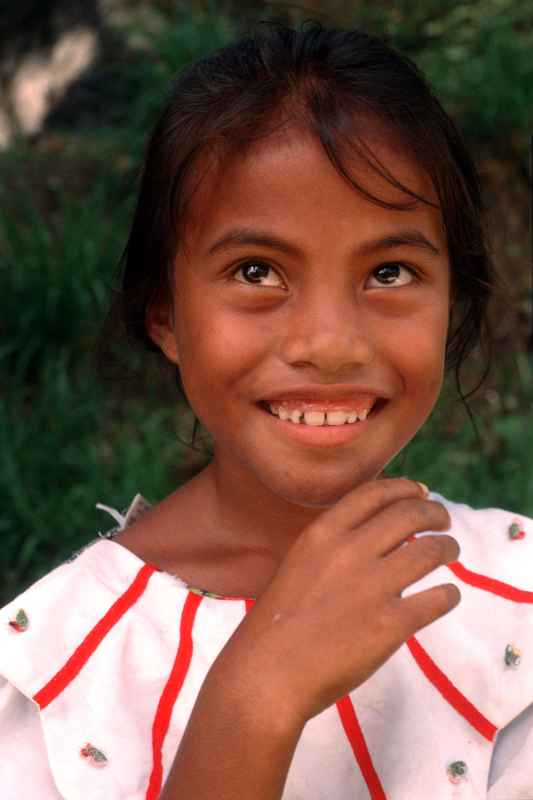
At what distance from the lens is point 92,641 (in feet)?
5.29

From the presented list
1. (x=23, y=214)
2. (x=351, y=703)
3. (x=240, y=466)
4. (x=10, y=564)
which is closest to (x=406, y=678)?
(x=351, y=703)

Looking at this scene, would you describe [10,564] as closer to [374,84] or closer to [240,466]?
[240,466]

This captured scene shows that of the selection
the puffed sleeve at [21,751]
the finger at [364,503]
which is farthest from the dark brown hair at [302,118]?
the puffed sleeve at [21,751]

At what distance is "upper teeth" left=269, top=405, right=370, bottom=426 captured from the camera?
151 cm

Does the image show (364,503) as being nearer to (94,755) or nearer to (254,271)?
(254,271)

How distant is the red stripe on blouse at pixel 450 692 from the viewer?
161 cm

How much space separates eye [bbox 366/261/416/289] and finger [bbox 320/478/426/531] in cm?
29

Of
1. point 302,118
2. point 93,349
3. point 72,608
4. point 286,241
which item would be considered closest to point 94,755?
Answer: point 72,608

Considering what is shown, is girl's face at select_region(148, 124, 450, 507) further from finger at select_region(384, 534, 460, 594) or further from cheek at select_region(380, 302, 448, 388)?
finger at select_region(384, 534, 460, 594)

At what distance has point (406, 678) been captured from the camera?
165cm

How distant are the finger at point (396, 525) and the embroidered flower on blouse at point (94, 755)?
1.48ft

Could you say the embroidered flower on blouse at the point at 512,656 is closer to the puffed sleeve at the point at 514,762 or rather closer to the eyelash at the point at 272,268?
the puffed sleeve at the point at 514,762

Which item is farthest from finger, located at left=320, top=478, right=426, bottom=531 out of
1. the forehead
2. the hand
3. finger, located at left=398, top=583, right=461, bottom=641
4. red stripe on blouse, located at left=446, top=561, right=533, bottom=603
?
red stripe on blouse, located at left=446, top=561, right=533, bottom=603

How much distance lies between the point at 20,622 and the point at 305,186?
669mm
